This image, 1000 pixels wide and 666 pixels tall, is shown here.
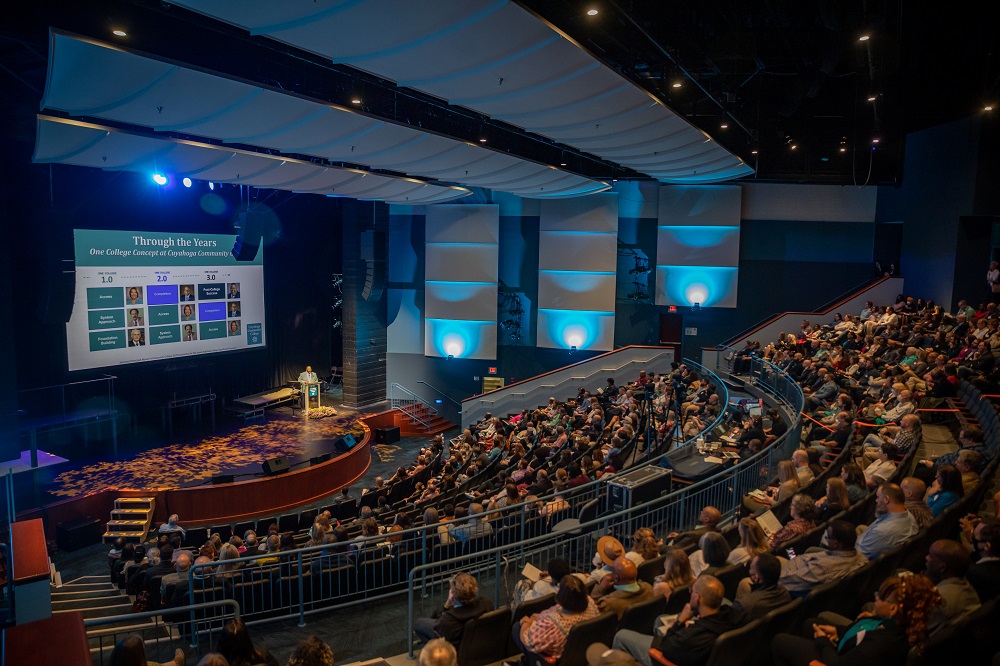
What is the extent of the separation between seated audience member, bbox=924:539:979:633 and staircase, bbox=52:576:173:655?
6.20 meters

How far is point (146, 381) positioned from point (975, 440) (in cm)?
1674

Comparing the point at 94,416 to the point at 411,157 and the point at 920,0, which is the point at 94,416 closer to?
the point at 411,157

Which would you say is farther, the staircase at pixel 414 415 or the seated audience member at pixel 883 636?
the staircase at pixel 414 415

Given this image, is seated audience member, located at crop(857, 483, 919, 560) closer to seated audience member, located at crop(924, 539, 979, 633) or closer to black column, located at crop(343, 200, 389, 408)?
seated audience member, located at crop(924, 539, 979, 633)

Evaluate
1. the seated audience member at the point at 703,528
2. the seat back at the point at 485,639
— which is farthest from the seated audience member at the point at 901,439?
the seat back at the point at 485,639

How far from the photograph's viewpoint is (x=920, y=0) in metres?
10.2

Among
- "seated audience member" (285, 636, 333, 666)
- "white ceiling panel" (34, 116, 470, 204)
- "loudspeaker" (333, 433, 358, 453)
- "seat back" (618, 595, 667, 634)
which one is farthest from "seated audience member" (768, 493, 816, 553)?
"loudspeaker" (333, 433, 358, 453)

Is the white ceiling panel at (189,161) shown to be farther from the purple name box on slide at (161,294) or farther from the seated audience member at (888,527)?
the seated audience member at (888,527)

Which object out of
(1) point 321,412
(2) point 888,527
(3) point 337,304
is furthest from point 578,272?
(2) point 888,527

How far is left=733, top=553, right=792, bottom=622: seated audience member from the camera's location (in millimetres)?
3832

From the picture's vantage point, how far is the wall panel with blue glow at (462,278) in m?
22.6

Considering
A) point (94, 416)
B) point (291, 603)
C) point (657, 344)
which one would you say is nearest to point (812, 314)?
point (657, 344)

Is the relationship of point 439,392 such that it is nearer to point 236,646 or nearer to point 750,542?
point 750,542

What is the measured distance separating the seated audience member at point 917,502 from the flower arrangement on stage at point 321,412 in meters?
16.6
